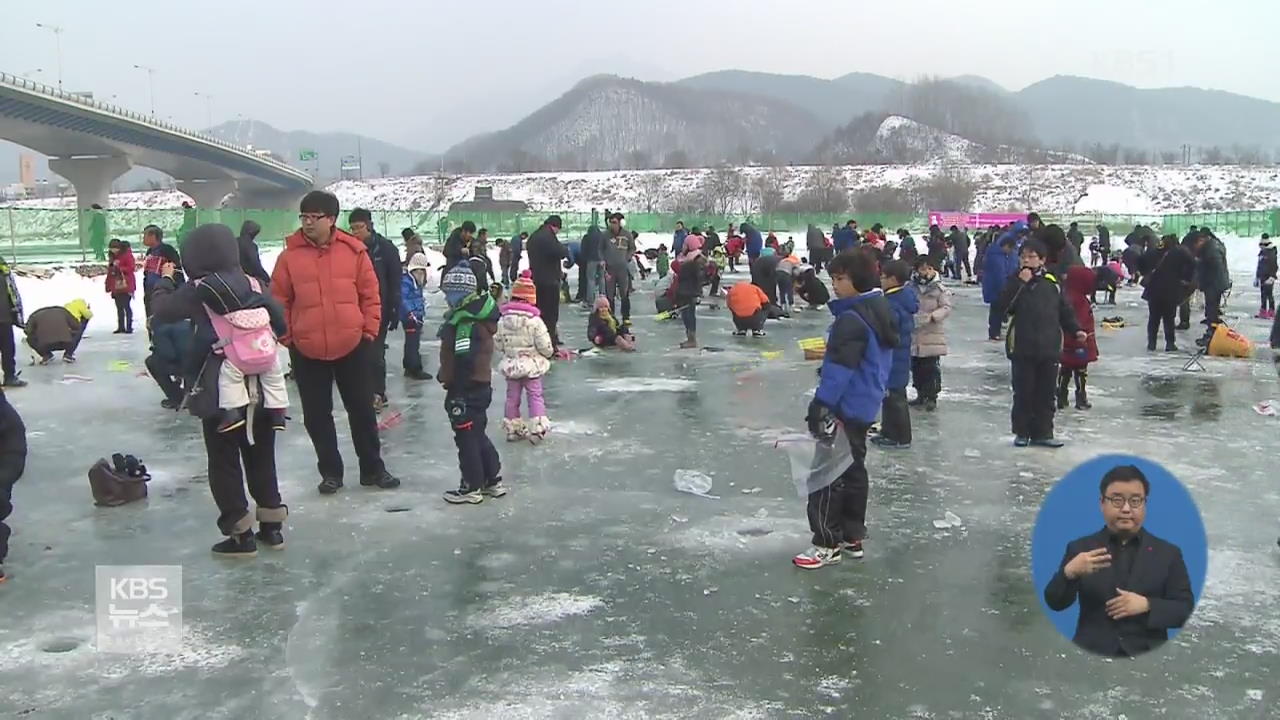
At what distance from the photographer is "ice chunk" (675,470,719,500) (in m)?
6.73

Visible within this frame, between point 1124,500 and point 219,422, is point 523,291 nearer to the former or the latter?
Result: point 219,422

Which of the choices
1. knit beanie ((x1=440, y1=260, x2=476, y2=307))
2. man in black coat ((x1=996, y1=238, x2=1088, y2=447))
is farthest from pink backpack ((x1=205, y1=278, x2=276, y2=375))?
man in black coat ((x1=996, y1=238, x2=1088, y2=447))

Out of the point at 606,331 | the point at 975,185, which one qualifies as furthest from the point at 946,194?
the point at 606,331

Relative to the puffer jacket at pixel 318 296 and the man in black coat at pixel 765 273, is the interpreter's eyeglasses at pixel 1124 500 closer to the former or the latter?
the puffer jacket at pixel 318 296

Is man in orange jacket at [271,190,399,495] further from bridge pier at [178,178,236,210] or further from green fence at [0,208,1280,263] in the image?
bridge pier at [178,178,236,210]

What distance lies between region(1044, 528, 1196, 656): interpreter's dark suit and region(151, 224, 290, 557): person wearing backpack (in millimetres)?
4324

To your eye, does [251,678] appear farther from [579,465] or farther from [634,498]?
[579,465]

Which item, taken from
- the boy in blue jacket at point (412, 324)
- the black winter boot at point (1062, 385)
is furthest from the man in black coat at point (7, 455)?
the black winter boot at point (1062, 385)

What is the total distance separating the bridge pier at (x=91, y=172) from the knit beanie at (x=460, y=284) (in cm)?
6249

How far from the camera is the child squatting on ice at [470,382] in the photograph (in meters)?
6.43

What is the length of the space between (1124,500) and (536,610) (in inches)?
125

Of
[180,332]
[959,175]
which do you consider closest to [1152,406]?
[180,332]

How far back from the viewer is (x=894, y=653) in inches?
166

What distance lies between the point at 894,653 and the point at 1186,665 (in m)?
1.14
